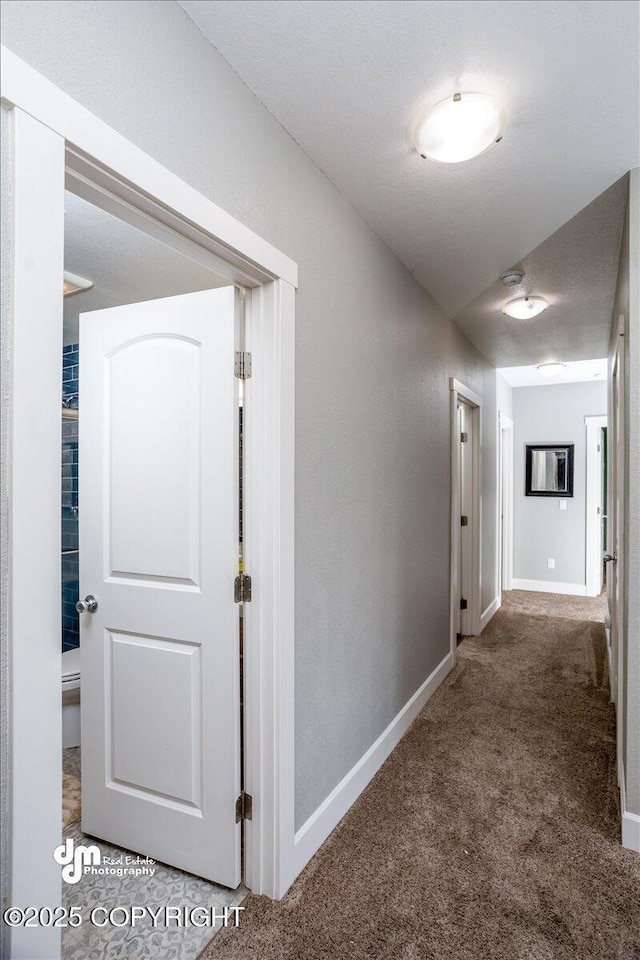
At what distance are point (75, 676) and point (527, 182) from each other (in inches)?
119

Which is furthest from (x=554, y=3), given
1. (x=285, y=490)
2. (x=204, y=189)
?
(x=285, y=490)

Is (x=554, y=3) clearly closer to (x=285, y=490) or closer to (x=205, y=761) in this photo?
(x=285, y=490)

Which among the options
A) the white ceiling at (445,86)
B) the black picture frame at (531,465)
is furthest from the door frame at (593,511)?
the white ceiling at (445,86)

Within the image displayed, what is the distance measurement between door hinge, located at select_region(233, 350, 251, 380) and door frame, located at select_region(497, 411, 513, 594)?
468 centimetres

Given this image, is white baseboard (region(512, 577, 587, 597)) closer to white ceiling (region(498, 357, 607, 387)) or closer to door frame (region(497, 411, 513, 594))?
door frame (region(497, 411, 513, 594))

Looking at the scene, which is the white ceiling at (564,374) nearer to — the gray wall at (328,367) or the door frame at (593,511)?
the door frame at (593,511)

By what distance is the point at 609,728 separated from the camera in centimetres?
285

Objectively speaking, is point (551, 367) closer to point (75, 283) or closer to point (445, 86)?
point (445, 86)

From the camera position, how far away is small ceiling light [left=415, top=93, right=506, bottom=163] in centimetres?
153

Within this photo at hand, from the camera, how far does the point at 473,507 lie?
4574 mm

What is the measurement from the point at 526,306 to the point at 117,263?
2326mm

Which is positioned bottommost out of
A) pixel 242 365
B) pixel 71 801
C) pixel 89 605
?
pixel 71 801

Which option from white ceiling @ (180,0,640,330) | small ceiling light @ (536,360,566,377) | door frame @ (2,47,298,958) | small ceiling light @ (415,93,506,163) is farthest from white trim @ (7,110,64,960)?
small ceiling light @ (536,360,566,377)

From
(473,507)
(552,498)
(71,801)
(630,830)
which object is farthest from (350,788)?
(552,498)
